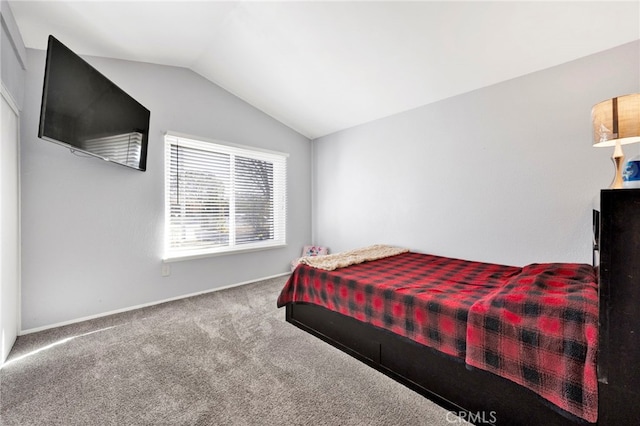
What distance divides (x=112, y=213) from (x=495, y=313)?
3.26 metres

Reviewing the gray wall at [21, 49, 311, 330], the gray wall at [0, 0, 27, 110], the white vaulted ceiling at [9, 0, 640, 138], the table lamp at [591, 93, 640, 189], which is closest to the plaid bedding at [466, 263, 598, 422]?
the table lamp at [591, 93, 640, 189]

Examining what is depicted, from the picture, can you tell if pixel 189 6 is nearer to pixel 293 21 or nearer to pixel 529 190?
pixel 293 21

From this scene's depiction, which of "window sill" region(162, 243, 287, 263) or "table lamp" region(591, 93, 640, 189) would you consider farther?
"window sill" region(162, 243, 287, 263)

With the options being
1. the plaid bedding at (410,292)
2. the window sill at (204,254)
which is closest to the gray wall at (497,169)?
the plaid bedding at (410,292)

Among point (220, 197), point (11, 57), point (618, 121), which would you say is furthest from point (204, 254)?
point (618, 121)

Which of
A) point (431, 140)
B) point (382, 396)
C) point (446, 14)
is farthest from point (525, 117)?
point (382, 396)

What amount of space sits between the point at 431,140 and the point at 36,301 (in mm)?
4114

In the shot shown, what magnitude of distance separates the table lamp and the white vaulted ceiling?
777 millimetres

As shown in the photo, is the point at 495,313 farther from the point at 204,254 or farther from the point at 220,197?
the point at 220,197

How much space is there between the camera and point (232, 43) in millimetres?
2586

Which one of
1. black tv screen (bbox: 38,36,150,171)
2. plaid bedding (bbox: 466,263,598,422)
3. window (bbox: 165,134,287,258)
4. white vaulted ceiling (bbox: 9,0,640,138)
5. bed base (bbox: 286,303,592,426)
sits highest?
white vaulted ceiling (bbox: 9,0,640,138)

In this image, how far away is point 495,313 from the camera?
47.1 inches

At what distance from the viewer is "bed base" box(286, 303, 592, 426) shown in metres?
1.10

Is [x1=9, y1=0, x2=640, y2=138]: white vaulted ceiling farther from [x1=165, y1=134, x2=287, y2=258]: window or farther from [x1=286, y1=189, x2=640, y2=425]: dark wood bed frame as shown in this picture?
[x1=286, y1=189, x2=640, y2=425]: dark wood bed frame
